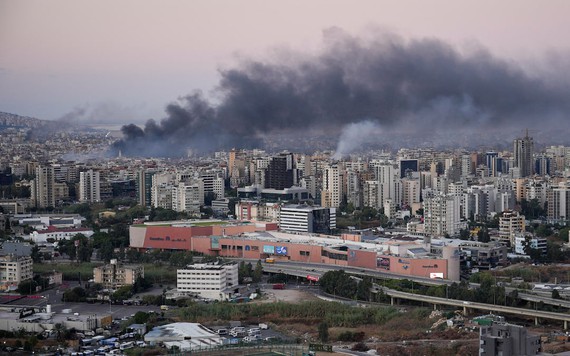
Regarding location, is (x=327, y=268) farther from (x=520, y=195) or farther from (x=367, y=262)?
(x=520, y=195)

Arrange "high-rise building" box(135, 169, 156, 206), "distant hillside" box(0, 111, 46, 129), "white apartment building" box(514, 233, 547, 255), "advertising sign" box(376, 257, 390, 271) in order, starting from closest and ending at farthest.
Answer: "advertising sign" box(376, 257, 390, 271), "white apartment building" box(514, 233, 547, 255), "high-rise building" box(135, 169, 156, 206), "distant hillside" box(0, 111, 46, 129)

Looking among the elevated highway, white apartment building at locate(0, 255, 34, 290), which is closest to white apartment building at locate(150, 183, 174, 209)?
the elevated highway

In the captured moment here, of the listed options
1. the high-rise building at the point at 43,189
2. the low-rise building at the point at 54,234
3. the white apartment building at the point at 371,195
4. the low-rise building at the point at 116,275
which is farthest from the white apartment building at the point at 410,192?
the low-rise building at the point at 116,275

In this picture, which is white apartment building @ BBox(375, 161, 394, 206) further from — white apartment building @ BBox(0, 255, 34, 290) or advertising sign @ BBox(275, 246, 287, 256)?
white apartment building @ BBox(0, 255, 34, 290)

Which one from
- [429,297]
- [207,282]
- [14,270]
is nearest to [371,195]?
[207,282]

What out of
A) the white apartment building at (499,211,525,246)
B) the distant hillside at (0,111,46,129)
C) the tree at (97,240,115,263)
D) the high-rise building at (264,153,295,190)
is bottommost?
the tree at (97,240,115,263)

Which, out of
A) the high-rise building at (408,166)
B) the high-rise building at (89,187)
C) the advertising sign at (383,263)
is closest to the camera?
the advertising sign at (383,263)

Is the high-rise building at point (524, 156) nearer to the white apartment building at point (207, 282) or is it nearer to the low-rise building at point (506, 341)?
the white apartment building at point (207, 282)
